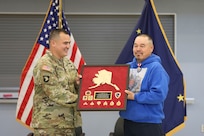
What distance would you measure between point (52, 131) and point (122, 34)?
236 cm

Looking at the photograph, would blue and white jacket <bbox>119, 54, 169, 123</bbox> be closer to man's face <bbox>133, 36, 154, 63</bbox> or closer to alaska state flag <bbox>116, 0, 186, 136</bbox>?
man's face <bbox>133, 36, 154, 63</bbox>

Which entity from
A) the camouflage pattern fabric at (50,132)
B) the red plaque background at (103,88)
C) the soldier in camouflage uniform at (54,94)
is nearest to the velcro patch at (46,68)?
the soldier in camouflage uniform at (54,94)

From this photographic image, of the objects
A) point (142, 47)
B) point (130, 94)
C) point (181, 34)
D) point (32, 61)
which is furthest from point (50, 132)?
point (181, 34)

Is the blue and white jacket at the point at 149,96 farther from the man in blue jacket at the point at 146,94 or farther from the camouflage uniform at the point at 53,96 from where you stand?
the camouflage uniform at the point at 53,96

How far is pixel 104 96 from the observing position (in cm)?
204

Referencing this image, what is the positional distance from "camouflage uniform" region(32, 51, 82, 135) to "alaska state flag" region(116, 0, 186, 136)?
55.0 inches

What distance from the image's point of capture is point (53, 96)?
1.96 m

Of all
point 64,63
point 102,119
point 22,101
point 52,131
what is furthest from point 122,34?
point 52,131

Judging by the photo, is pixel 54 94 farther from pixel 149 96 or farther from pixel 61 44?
pixel 149 96

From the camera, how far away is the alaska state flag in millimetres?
3244

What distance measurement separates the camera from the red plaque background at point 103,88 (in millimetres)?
1993

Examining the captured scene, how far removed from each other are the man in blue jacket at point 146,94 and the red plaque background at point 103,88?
0.07 meters

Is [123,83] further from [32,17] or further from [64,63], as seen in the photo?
[32,17]

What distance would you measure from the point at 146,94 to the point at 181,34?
241cm
